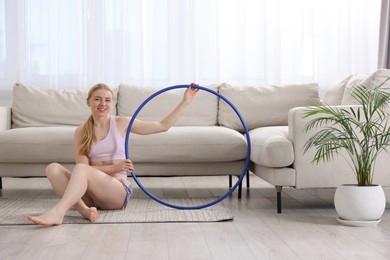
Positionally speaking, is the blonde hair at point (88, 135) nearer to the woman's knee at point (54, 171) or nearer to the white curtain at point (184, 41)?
the woman's knee at point (54, 171)

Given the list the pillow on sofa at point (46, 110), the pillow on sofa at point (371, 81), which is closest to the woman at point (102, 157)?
A: the pillow on sofa at point (371, 81)

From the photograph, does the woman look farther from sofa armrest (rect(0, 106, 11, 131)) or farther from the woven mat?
sofa armrest (rect(0, 106, 11, 131))

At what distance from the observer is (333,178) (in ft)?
13.1

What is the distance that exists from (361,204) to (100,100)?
4.94 feet

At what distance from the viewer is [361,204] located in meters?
3.55

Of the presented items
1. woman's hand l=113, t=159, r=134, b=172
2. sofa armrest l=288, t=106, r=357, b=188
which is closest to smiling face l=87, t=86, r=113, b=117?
woman's hand l=113, t=159, r=134, b=172

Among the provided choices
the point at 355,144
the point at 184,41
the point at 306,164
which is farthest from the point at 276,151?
the point at 184,41

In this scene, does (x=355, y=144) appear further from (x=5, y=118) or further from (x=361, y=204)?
(x=5, y=118)

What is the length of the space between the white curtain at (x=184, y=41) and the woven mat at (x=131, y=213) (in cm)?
246

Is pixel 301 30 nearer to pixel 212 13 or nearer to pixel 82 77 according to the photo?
pixel 212 13

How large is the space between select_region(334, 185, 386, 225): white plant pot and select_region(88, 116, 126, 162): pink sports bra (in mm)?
1271

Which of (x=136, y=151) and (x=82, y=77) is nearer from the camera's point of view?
(x=136, y=151)

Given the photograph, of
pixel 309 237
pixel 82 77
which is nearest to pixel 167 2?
pixel 82 77

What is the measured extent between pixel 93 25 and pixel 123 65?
46 cm
